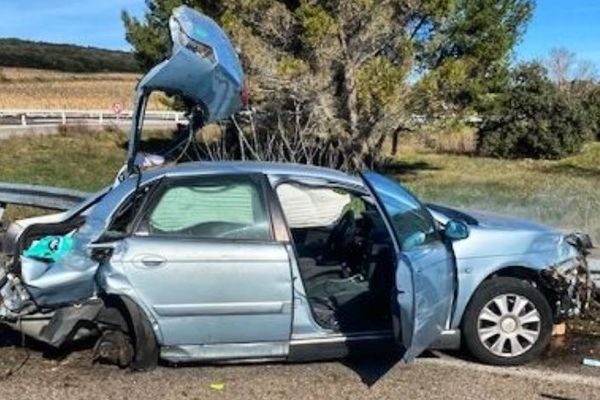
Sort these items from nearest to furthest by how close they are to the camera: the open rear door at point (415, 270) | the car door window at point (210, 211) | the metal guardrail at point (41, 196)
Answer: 1. the open rear door at point (415, 270)
2. the car door window at point (210, 211)
3. the metal guardrail at point (41, 196)

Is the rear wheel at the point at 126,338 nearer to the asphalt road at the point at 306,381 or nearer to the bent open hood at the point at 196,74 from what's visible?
the asphalt road at the point at 306,381

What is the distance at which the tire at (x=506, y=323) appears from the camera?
5859 mm

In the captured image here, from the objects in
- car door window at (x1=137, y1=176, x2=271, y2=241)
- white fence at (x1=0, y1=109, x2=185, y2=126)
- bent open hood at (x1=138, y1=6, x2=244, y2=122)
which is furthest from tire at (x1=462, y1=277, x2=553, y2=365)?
white fence at (x1=0, y1=109, x2=185, y2=126)

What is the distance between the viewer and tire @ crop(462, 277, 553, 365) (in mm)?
5859

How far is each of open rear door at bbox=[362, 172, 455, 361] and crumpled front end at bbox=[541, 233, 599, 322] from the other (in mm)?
801

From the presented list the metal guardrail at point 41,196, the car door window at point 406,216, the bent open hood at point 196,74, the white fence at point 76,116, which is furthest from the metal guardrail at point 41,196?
the white fence at point 76,116

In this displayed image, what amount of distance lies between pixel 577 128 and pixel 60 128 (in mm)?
20044

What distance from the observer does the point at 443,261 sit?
5621 mm

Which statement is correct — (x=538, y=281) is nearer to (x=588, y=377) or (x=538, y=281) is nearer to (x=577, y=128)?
(x=588, y=377)

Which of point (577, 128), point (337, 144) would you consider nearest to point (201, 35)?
point (337, 144)

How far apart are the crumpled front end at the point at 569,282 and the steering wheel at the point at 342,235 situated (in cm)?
143

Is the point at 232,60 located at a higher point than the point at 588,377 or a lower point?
higher

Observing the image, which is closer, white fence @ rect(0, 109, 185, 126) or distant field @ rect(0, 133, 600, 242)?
distant field @ rect(0, 133, 600, 242)

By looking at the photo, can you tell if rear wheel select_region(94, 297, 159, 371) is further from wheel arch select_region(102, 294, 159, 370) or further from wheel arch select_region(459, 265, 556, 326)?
wheel arch select_region(459, 265, 556, 326)
